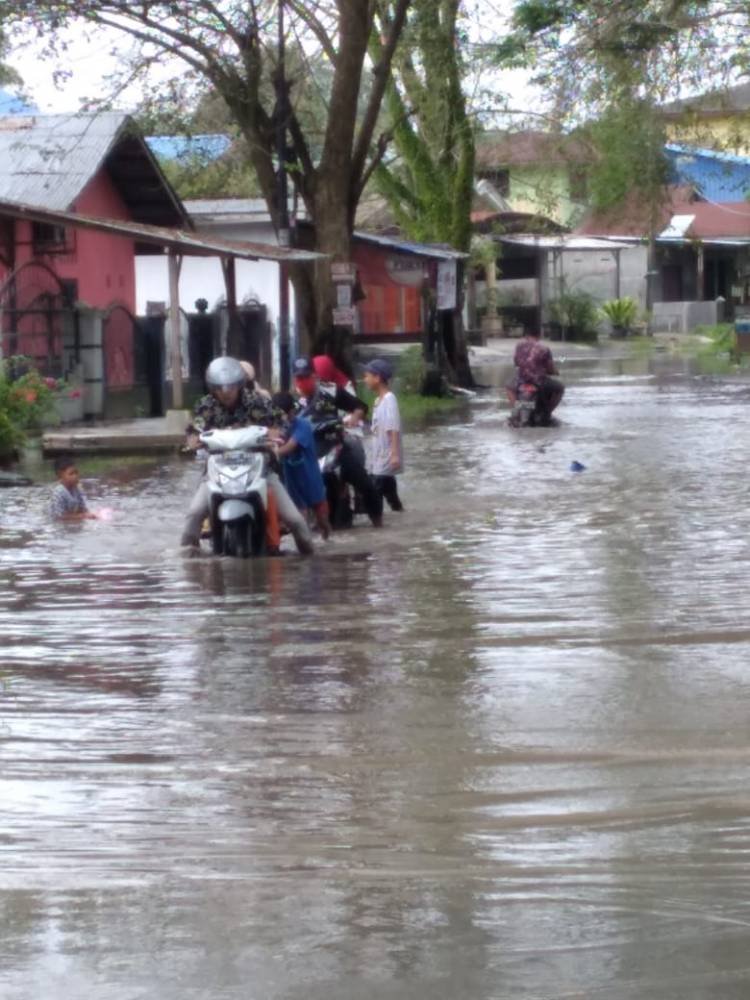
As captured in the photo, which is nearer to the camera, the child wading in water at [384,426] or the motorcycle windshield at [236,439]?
the motorcycle windshield at [236,439]

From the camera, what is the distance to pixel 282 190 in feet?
86.4

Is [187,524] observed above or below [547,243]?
below

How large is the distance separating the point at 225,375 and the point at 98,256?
66.8ft

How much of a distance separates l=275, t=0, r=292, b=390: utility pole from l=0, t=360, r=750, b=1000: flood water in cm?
1358

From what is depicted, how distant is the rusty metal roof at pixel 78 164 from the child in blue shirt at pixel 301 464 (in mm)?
15410

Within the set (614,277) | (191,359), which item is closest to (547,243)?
(614,277)

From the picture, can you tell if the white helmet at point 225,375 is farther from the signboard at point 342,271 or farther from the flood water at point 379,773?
the signboard at point 342,271

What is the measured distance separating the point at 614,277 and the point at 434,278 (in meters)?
32.6

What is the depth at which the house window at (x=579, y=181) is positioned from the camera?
109 ft

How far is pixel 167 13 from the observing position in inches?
953

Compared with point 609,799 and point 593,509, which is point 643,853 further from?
point 593,509

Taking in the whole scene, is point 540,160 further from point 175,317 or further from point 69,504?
point 69,504

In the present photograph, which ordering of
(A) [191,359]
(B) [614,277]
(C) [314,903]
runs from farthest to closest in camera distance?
(B) [614,277]
(A) [191,359]
(C) [314,903]

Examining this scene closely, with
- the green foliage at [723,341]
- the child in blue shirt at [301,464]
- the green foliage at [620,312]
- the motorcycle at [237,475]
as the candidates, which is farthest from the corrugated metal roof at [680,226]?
the motorcycle at [237,475]
